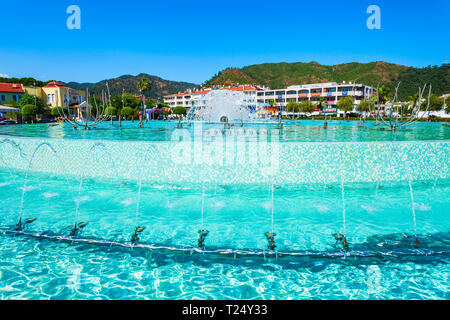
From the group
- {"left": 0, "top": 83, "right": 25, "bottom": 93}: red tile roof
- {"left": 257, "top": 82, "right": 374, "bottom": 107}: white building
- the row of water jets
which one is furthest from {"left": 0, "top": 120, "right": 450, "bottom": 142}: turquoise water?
{"left": 257, "top": 82, "right": 374, "bottom": 107}: white building

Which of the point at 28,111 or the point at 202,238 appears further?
the point at 28,111

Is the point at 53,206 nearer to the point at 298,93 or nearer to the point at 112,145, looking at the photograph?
the point at 112,145

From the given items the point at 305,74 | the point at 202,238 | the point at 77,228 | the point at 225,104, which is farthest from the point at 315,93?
the point at 77,228

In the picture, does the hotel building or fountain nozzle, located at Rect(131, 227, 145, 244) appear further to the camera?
the hotel building

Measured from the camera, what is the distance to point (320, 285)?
4.24 m

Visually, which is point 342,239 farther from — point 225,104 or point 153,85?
point 153,85

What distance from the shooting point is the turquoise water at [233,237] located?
4.20 meters

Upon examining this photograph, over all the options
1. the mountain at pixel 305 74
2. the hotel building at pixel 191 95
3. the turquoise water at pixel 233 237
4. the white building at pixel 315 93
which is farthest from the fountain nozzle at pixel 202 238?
the mountain at pixel 305 74

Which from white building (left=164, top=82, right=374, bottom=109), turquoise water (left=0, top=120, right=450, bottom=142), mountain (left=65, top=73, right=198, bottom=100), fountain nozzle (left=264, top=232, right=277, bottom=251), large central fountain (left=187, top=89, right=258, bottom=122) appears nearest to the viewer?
fountain nozzle (left=264, top=232, right=277, bottom=251)

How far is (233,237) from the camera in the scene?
19.3 feet

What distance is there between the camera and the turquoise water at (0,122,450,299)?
4.20 metres

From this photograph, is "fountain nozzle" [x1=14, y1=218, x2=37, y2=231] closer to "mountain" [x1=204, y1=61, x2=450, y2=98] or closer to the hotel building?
the hotel building
